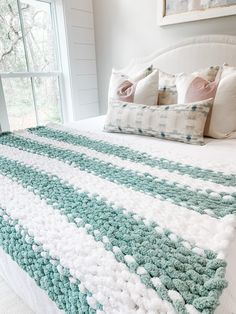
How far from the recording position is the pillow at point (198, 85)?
1.45m

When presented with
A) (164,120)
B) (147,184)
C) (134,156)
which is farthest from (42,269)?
(164,120)

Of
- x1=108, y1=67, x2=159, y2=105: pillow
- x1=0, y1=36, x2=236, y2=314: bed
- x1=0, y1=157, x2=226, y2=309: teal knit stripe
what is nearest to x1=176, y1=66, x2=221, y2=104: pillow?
x1=108, y1=67, x2=159, y2=105: pillow

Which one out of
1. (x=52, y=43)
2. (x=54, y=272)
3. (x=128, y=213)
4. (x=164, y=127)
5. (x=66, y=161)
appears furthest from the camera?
(x=52, y=43)

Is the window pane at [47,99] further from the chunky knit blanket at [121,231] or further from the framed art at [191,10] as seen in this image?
the chunky knit blanket at [121,231]

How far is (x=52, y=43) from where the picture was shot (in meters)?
2.74

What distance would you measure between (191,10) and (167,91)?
841mm

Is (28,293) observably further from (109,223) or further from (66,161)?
(66,161)

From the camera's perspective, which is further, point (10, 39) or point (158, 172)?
point (10, 39)

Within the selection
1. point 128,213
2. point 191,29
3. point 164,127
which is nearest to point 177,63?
point 191,29

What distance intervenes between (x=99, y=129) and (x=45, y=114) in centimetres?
136

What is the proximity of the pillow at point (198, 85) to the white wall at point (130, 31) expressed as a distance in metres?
0.61

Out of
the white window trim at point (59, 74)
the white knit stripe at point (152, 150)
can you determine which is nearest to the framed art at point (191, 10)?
the white window trim at point (59, 74)

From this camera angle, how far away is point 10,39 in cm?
242

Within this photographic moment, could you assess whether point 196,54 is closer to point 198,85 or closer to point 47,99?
point 198,85
